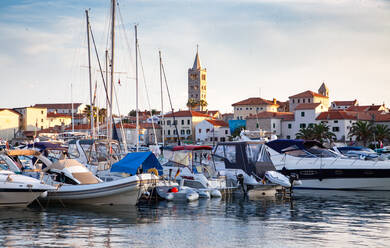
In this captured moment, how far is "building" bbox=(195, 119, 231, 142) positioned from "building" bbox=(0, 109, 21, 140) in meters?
48.7

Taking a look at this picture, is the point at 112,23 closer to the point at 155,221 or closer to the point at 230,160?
the point at 230,160

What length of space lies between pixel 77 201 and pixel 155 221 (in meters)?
5.55

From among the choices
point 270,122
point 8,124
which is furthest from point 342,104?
point 8,124

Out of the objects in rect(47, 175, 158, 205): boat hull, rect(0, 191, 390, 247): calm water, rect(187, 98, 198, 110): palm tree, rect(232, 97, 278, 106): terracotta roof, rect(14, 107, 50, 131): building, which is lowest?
rect(0, 191, 390, 247): calm water

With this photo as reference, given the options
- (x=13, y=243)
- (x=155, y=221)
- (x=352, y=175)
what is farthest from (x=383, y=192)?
(x=13, y=243)

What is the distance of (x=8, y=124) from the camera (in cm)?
13275

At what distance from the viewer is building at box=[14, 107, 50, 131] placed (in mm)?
138875

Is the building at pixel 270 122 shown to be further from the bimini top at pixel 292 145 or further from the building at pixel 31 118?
the bimini top at pixel 292 145

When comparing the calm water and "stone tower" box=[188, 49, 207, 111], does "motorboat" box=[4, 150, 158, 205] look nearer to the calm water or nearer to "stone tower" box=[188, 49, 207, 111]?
the calm water

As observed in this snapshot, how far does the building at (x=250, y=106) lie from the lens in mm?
134125

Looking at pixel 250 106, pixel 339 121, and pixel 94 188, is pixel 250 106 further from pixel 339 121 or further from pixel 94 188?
pixel 94 188

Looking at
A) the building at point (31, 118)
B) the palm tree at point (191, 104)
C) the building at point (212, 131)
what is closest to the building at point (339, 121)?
the building at point (212, 131)

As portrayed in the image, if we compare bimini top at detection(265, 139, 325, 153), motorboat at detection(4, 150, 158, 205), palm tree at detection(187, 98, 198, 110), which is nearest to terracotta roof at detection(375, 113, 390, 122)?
palm tree at detection(187, 98, 198, 110)

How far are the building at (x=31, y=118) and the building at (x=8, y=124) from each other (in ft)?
8.70
